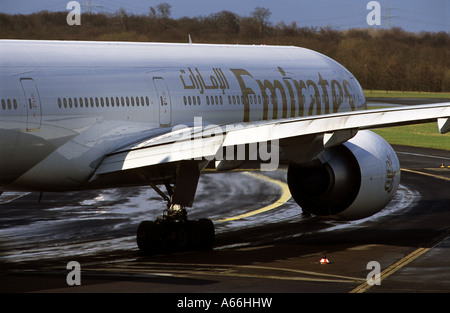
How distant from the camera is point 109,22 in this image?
6353cm

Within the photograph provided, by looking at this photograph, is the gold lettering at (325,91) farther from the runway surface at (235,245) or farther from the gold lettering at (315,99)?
the runway surface at (235,245)

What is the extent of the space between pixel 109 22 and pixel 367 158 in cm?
4392

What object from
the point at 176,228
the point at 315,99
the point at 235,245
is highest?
the point at 315,99

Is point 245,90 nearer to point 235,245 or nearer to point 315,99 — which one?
point 315,99

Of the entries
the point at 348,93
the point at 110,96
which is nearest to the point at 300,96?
the point at 348,93

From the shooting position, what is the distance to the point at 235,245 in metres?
22.6

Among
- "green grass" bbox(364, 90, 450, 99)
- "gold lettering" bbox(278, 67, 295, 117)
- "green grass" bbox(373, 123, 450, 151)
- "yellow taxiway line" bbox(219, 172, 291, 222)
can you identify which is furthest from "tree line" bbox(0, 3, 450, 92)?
"gold lettering" bbox(278, 67, 295, 117)

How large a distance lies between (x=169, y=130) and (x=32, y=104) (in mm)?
4062

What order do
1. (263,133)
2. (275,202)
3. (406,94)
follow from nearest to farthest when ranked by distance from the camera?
1. (263,133)
2. (275,202)
3. (406,94)

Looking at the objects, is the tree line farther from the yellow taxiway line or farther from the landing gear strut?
the landing gear strut

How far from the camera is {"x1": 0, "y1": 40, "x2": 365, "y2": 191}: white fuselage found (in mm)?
19047

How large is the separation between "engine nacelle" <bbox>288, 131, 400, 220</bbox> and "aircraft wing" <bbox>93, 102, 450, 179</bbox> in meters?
2.68

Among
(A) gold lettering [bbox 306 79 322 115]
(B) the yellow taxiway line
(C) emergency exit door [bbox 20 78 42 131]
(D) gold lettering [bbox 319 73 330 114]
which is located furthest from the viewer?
(B) the yellow taxiway line

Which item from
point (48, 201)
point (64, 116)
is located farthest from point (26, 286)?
point (48, 201)
